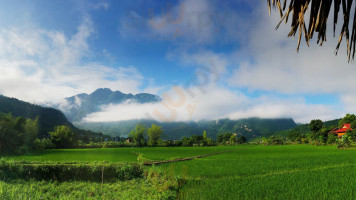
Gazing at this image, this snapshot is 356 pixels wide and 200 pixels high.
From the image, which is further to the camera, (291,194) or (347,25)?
(291,194)

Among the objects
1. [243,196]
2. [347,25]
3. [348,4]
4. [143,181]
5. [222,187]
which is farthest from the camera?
[143,181]

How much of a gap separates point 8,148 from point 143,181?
81.9 ft

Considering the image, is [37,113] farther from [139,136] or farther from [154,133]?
[154,133]

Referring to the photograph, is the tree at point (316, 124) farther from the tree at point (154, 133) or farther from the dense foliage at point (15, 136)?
the dense foliage at point (15, 136)

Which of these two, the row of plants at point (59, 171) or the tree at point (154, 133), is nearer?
the row of plants at point (59, 171)

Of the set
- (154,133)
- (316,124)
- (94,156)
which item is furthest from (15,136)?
(316,124)

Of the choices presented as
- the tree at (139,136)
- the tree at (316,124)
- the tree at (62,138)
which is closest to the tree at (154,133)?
the tree at (139,136)

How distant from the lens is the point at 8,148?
23766 mm

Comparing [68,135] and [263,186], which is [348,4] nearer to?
[263,186]

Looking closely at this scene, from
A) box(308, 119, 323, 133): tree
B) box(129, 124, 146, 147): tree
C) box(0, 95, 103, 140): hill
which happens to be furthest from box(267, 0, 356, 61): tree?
box(308, 119, 323, 133): tree

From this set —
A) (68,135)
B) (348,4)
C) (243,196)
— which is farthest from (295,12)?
(68,135)

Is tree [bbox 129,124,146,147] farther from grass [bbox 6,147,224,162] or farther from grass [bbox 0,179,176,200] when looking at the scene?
grass [bbox 0,179,176,200]

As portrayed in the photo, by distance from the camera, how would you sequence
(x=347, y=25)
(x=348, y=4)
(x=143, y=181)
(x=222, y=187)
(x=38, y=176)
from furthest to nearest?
(x=38, y=176) < (x=143, y=181) < (x=222, y=187) < (x=347, y=25) < (x=348, y=4)

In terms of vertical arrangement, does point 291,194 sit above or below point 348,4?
below
